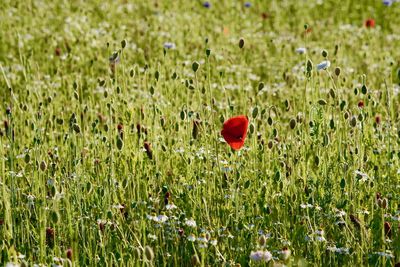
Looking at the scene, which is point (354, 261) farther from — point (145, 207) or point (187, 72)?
point (187, 72)

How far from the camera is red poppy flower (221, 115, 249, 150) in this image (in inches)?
115

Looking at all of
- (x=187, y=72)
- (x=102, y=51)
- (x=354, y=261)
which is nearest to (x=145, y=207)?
(x=354, y=261)

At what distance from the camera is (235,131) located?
2938 millimetres

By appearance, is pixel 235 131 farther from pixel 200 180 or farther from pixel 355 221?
pixel 355 221

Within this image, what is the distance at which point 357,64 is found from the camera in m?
6.05

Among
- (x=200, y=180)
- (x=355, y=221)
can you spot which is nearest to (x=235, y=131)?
(x=200, y=180)


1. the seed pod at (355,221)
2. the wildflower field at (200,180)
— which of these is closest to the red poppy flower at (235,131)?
the wildflower field at (200,180)

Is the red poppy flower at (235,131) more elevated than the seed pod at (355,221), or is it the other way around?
the red poppy flower at (235,131)

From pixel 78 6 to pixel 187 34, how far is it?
1625 mm

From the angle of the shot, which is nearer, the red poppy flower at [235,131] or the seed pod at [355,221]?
the seed pod at [355,221]

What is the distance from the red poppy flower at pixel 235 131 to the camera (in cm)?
293

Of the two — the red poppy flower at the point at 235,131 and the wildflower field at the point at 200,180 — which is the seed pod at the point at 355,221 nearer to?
the wildflower field at the point at 200,180

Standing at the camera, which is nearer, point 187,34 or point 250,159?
point 250,159

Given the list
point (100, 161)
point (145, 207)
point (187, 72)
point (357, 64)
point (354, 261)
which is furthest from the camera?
point (357, 64)
